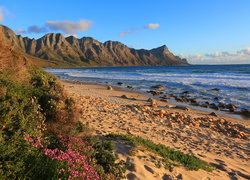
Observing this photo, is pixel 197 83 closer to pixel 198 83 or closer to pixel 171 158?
pixel 198 83

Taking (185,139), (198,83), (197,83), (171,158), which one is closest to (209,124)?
(185,139)

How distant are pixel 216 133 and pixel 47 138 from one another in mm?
8832

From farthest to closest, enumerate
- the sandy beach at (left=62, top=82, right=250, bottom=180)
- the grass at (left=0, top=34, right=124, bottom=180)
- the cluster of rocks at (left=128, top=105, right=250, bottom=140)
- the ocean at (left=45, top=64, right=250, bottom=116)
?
the ocean at (left=45, top=64, right=250, bottom=116) → the cluster of rocks at (left=128, top=105, right=250, bottom=140) → the sandy beach at (left=62, top=82, right=250, bottom=180) → the grass at (left=0, top=34, right=124, bottom=180)

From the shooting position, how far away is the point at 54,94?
502cm

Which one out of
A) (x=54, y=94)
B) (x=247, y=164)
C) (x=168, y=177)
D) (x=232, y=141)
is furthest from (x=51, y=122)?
(x=232, y=141)

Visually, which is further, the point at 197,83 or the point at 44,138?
the point at 197,83

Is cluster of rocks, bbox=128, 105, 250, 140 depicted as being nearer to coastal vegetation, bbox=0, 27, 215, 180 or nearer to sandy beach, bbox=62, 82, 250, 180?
sandy beach, bbox=62, 82, 250, 180

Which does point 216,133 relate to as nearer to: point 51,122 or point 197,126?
point 197,126

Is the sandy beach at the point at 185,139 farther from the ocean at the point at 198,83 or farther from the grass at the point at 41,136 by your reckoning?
the ocean at the point at 198,83

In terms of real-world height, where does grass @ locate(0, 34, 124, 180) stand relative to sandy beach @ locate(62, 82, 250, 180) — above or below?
above

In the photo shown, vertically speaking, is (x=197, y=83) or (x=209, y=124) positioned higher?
(x=197, y=83)

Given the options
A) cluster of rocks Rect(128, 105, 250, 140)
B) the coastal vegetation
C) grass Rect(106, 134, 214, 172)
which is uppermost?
the coastal vegetation

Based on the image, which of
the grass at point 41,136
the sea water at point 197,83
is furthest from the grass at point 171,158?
the sea water at point 197,83

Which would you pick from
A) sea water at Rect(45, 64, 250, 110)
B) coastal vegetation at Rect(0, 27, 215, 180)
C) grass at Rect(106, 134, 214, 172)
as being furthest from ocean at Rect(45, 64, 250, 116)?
coastal vegetation at Rect(0, 27, 215, 180)
